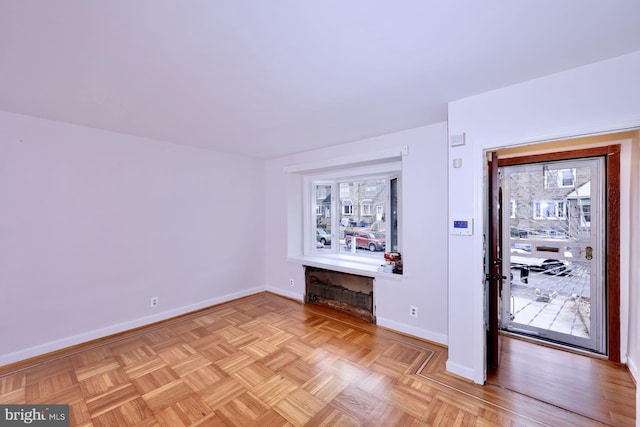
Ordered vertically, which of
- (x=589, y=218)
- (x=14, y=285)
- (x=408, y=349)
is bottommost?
(x=408, y=349)

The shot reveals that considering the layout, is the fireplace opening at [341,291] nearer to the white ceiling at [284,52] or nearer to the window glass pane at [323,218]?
the window glass pane at [323,218]

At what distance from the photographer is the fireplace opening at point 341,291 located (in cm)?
358

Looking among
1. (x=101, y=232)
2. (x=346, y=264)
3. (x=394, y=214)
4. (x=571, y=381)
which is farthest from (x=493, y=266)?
(x=101, y=232)

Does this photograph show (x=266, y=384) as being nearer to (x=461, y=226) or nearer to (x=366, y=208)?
(x=461, y=226)

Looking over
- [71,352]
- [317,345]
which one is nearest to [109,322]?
[71,352]

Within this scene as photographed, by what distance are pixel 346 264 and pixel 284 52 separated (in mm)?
2975

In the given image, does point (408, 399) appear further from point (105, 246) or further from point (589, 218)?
point (105, 246)

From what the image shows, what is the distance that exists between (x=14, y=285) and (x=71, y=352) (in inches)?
34.2

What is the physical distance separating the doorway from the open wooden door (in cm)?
100

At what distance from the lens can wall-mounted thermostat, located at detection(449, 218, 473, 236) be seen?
2277mm

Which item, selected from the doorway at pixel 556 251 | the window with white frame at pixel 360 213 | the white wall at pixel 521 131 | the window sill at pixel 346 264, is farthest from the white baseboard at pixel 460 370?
the window with white frame at pixel 360 213

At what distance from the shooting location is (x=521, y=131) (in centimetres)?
204

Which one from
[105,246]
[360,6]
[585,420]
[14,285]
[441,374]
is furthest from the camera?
[105,246]

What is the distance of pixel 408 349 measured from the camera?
9.31ft
